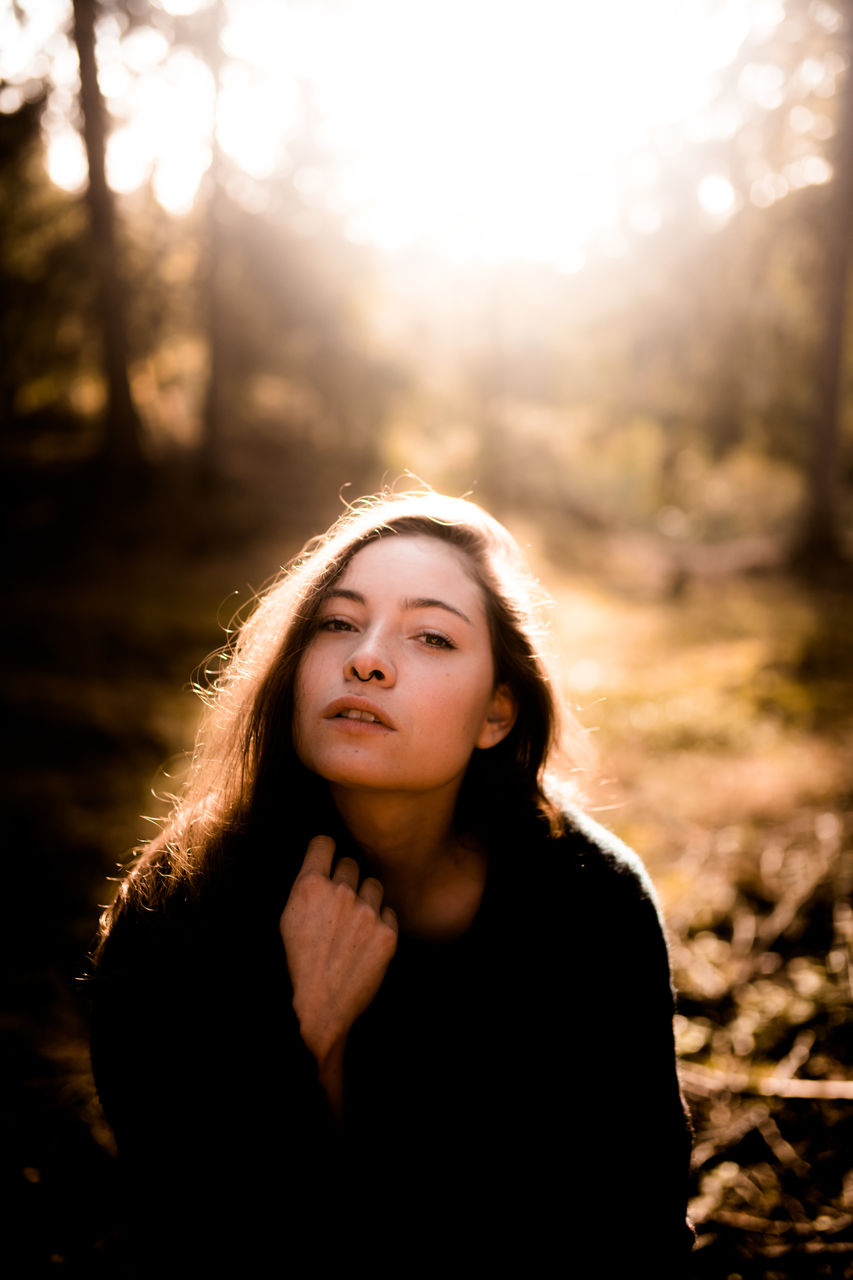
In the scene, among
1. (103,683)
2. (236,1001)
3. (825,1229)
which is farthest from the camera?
(103,683)

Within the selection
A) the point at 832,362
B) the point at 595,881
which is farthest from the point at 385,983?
the point at 832,362

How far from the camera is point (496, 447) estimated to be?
19.1 metres

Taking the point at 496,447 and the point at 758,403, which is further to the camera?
the point at 758,403

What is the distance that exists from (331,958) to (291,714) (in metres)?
0.58

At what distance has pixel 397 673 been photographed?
1.86 metres

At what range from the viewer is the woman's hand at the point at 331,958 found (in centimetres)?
172

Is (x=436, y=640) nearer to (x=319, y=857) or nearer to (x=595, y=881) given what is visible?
(x=319, y=857)

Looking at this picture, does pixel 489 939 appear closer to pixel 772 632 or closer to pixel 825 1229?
pixel 825 1229

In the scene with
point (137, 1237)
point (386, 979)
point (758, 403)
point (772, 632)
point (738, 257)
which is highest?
point (738, 257)

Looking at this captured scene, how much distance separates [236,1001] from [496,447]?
1826cm

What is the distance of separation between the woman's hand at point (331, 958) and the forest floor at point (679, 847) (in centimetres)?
54

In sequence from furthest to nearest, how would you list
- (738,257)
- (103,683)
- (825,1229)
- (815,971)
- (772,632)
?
(738,257) → (772,632) → (103,683) → (815,971) → (825,1229)

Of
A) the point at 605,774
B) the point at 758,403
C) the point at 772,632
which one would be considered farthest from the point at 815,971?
the point at 758,403

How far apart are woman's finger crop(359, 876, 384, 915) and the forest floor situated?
2.22 feet
